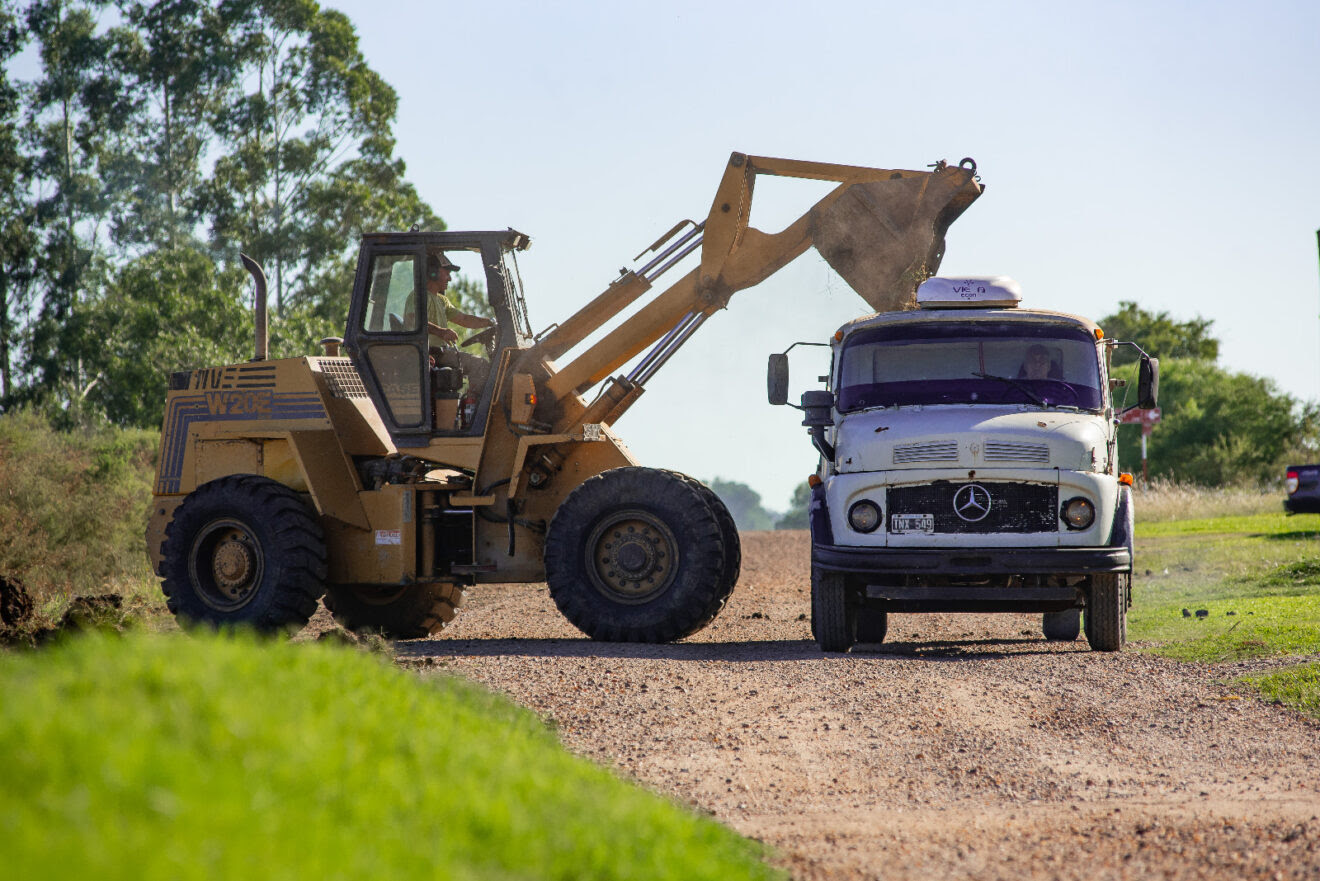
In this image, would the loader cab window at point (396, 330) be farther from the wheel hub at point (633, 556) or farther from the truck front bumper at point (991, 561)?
the truck front bumper at point (991, 561)

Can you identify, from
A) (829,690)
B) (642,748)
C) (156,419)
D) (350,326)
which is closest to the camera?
(642,748)

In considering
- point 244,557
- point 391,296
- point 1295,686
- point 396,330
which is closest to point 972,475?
point 1295,686

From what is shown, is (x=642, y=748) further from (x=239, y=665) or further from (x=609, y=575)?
(x=609, y=575)

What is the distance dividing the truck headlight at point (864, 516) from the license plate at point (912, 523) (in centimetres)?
13

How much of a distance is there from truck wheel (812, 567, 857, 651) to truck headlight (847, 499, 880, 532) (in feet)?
1.38

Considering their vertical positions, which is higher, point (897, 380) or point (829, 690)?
point (897, 380)

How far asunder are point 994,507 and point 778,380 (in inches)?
85.0

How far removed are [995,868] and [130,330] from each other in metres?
36.2

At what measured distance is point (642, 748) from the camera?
25.2ft

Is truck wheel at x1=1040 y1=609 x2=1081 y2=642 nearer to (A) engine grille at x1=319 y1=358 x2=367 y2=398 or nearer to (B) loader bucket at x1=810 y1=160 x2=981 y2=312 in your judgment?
(B) loader bucket at x1=810 y1=160 x2=981 y2=312

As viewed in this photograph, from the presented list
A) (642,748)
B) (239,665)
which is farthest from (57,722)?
(642,748)

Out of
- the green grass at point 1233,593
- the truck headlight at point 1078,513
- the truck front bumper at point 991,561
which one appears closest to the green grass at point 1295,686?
the green grass at point 1233,593

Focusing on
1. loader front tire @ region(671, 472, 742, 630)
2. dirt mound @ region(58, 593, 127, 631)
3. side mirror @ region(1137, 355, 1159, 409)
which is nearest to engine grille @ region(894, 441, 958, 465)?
loader front tire @ region(671, 472, 742, 630)

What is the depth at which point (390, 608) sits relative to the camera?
14.4m
